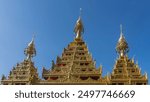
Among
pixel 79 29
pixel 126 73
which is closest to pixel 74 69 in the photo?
pixel 126 73

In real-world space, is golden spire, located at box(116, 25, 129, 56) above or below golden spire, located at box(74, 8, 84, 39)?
below

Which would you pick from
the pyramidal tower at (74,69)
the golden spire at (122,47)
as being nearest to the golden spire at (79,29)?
the pyramidal tower at (74,69)

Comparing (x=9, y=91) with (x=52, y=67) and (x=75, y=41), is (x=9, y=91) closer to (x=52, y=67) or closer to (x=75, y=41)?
(x=52, y=67)

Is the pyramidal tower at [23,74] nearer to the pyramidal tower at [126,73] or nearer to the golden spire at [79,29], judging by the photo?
the golden spire at [79,29]

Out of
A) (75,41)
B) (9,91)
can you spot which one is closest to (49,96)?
(9,91)

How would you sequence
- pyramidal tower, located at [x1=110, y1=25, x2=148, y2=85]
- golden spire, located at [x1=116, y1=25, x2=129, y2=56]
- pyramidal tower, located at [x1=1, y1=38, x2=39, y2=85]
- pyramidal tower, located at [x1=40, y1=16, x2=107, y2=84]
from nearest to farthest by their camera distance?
pyramidal tower, located at [x1=110, y1=25, x2=148, y2=85] < pyramidal tower, located at [x1=40, y1=16, x2=107, y2=84] < pyramidal tower, located at [x1=1, y1=38, x2=39, y2=85] < golden spire, located at [x1=116, y1=25, x2=129, y2=56]

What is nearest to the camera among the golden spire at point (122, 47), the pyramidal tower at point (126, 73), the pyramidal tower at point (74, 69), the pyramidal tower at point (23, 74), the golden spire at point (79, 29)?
the pyramidal tower at point (126, 73)

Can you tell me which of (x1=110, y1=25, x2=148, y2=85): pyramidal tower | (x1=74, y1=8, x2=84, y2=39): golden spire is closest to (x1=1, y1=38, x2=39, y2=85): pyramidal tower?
(x1=74, y1=8, x2=84, y2=39): golden spire

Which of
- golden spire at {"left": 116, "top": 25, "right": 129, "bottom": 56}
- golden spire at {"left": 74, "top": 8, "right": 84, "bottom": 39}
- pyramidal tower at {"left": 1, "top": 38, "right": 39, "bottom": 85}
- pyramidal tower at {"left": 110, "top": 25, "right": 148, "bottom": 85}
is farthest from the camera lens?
golden spire at {"left": 74, "top": 8, "right": 84, "bottom": 39}

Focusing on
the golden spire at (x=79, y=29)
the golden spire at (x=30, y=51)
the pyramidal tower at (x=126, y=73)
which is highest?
the golden spire at (x=79, y=29)

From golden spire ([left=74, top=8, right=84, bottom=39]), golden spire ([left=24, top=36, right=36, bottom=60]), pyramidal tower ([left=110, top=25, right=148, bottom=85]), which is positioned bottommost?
pyramidal tower ([left=110, top=25, right=148, bottom=85])

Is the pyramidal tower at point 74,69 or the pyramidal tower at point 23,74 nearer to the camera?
the pyramidal tower at point 74,69

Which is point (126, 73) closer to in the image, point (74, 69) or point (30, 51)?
point (74, 69)

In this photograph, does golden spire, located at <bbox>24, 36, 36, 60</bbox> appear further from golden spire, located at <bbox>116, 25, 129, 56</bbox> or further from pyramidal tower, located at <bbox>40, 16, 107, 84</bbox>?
golden spire, located at <bbox>116, 25, 129, 56</bbox>
